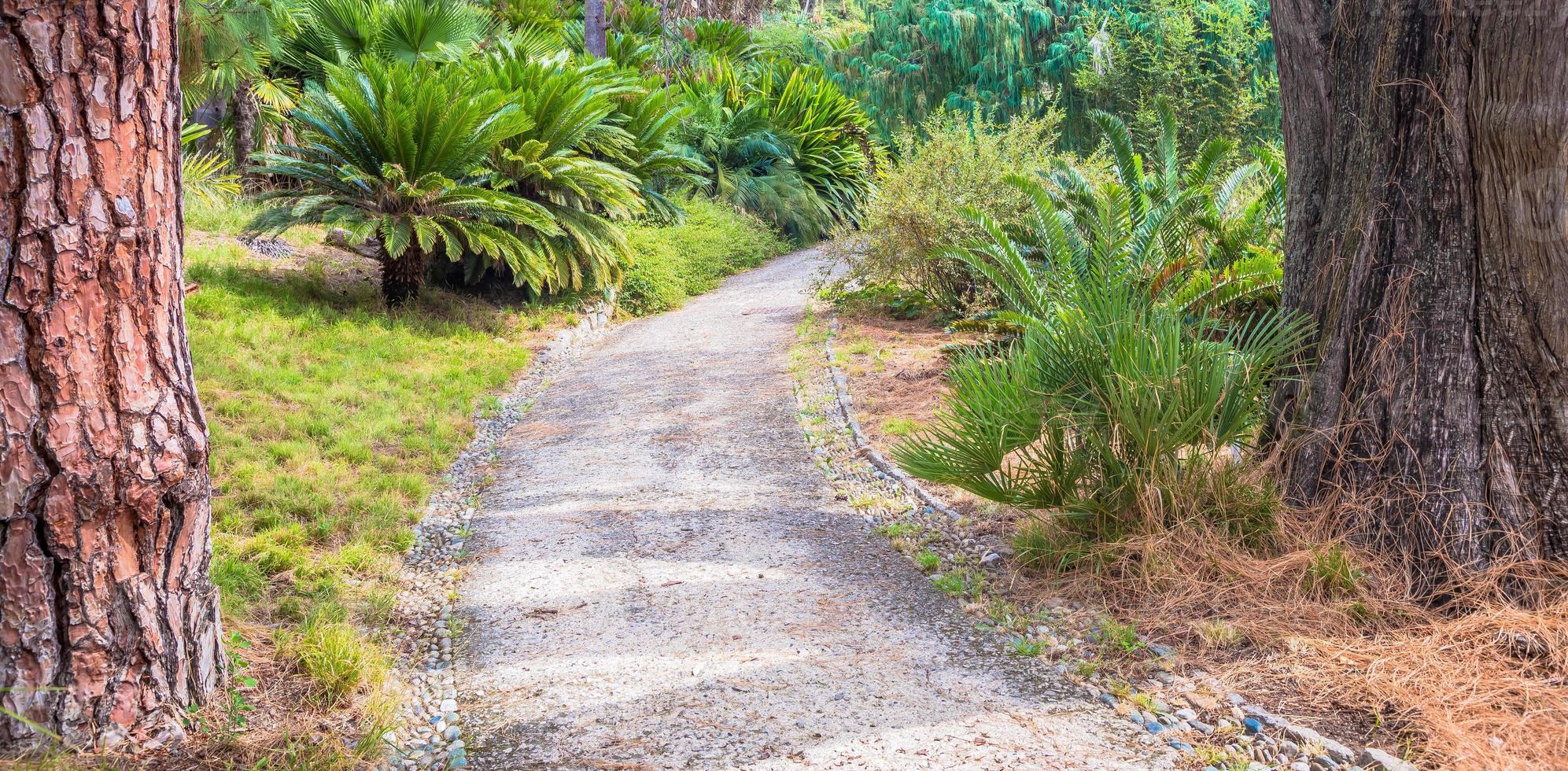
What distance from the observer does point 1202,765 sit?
3.02m

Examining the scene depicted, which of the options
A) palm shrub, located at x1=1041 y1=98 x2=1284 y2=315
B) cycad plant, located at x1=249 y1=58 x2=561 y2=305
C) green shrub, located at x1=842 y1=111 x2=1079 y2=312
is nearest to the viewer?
palm shrub, located at x1=1041 y1=98 x2=1284 y2=315

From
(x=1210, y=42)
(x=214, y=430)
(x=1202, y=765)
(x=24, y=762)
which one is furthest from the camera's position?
(x=1210, y=42)

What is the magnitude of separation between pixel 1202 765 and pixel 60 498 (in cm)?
322

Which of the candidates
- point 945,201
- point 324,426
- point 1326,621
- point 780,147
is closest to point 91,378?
point 324,426

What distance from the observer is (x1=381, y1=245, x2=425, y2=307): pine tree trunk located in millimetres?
9531

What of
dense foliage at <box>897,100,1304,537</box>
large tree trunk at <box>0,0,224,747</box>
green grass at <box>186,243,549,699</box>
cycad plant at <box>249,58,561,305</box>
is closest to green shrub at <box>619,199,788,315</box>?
green grass at <box>186,243,549,699</box>

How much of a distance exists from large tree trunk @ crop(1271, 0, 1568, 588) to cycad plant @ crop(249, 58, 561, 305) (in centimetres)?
682

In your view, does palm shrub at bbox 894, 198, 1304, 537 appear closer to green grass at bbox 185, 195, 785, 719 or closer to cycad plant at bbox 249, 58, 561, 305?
green grass at bbox 185, 195, 785, 719

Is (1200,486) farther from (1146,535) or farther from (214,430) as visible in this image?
(214,430)

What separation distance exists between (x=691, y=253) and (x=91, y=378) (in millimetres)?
11590

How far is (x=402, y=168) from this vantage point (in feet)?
28.9

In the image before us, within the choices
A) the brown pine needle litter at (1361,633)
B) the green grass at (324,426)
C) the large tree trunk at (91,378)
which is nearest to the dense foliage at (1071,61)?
the green grass at (324,426)

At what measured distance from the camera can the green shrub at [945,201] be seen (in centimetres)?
1012

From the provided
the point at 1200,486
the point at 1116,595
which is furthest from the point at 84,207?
the point at 1200,486
